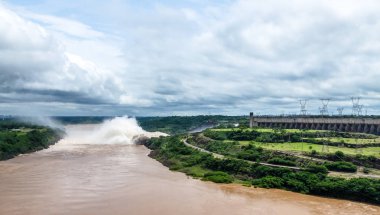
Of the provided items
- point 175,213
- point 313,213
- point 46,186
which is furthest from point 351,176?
point 46,186

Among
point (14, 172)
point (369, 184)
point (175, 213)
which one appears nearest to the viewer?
point (175, 213)

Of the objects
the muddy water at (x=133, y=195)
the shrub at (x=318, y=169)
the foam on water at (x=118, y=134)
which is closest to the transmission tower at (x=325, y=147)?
the shrub at (x=318, y=169)

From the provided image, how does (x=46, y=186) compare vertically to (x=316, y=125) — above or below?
below

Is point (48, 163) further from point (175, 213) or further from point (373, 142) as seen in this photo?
point (373, 142)

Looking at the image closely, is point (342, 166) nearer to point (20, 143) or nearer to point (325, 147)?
point (325, 147)

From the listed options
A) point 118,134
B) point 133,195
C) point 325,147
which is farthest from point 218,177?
point 118,134
